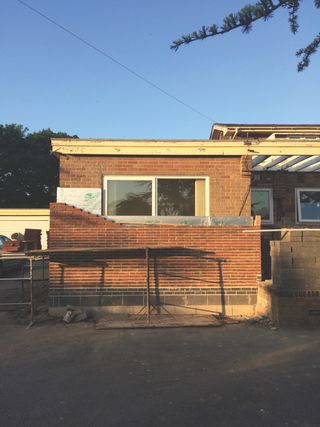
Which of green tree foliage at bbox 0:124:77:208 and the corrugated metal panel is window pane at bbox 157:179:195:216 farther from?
green tree foliage at bbox 0:124:77:208

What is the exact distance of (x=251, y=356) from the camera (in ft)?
20.6

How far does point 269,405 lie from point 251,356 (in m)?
1.77

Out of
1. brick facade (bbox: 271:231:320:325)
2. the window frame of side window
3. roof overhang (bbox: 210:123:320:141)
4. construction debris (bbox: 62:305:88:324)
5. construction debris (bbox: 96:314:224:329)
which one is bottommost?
construction debris (bbox: 96:314:224:329)

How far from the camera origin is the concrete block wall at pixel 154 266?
8.96 metres

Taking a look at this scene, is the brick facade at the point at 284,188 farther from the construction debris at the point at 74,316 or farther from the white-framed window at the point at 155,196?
the construction debris at the point at 74,316

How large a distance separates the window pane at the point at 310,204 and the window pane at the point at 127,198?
4.29 metres

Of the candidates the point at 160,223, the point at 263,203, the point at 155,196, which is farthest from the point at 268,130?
the point at 160,223

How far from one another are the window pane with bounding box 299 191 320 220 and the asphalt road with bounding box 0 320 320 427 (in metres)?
4.35

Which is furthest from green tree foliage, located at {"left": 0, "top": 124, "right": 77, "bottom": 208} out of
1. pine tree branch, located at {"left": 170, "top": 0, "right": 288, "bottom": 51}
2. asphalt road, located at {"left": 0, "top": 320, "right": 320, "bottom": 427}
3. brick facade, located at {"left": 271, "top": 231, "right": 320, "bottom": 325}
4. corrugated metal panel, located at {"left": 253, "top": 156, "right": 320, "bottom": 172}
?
pine tree branch, located at {"left": 170, "top": 0, "right": 288, "bottom": 51}

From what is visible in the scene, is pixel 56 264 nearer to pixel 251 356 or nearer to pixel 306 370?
pixel 251 356

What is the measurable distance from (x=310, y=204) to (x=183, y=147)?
4101mm

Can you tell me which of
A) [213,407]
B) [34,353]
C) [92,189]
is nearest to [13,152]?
[92,189]

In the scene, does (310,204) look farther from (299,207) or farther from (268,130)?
(268,130)

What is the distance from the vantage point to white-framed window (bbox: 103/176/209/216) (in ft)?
31.2
